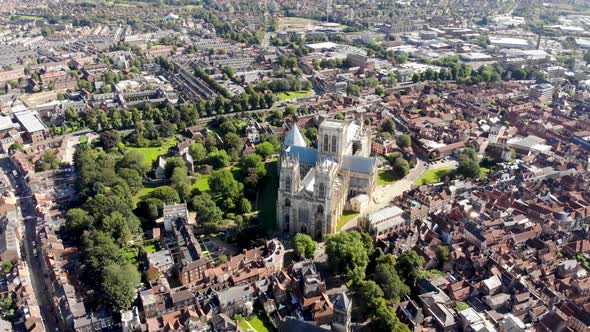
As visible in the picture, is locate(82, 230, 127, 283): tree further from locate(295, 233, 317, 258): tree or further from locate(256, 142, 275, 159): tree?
locate(256, 142, 275, 159): tree

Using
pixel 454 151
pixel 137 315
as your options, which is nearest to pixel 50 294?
pixel 137 315

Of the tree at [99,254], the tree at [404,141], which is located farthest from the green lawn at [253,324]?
the tree at [404,141]

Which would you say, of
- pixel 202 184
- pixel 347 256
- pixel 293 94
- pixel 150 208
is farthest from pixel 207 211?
pixel 293 94

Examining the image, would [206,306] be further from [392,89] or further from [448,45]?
[448,45]

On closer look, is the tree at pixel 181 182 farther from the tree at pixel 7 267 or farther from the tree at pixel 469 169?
the tree at pixel 469 169

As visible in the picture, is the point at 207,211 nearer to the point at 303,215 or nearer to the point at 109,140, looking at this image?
the point at 303,215

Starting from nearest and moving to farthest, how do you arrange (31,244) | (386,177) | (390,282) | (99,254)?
1. (390,282)
2. (99,254)
3. (31,244)
4. (386,177)
